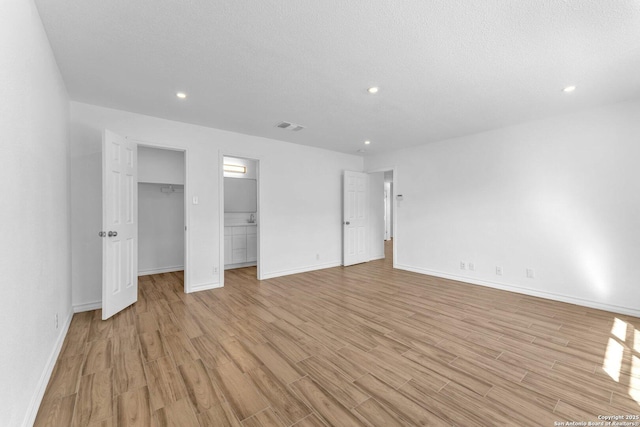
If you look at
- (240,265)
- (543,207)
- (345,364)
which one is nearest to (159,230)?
(240,265)

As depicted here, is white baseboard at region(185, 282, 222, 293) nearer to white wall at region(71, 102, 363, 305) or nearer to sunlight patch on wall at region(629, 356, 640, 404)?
white wall at region(71, 102, 363, 305)

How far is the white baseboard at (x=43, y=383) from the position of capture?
1423 mm

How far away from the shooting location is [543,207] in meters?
3.64

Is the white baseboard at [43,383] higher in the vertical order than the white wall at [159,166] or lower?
lower

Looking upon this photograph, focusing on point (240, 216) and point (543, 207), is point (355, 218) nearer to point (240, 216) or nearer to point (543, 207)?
point (240, 216)

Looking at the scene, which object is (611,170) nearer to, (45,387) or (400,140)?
(400,140)

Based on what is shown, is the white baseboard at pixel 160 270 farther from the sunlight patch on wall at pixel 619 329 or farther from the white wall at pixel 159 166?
the sunlight patch on wall at pixel 619 329

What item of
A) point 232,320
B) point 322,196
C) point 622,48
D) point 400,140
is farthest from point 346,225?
point 622,48

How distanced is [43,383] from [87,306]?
1742 millimetres

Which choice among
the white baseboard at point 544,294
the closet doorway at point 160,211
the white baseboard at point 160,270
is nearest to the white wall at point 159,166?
the closet doorway at point 160,211

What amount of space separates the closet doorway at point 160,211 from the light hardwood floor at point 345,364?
188 cm

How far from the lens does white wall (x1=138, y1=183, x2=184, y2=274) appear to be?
496 cm

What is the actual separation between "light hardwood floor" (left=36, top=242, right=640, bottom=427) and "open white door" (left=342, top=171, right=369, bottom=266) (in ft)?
7.84

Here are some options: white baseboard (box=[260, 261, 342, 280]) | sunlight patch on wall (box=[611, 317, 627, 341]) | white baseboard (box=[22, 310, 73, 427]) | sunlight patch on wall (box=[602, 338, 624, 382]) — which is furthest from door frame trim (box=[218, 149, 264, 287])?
sunlight patch on wall (box=[611, 317, 627, 341])
